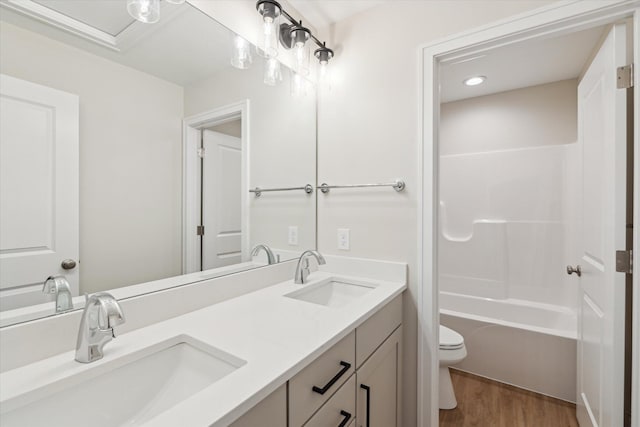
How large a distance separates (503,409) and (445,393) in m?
0.37

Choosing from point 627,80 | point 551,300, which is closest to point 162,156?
point 627,80

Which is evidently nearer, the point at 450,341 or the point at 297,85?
the point at 297,85

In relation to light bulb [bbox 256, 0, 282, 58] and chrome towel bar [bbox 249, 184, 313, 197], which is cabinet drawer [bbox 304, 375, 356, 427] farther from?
light bulb [bbox 256, 0, 282, 58]

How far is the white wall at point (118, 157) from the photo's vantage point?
0.77 meters

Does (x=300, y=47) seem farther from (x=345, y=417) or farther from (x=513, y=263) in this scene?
(x=513, y=263)

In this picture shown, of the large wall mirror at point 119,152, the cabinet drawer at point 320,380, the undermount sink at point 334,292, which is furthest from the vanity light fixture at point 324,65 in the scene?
the cabinet drawer at point 320,380

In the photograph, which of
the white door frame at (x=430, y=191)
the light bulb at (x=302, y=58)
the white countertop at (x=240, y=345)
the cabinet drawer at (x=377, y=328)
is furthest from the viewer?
the light bulb at (x=302, y=58)

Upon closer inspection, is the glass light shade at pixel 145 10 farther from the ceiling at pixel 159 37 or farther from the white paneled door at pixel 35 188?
the white paneled door at pixel 35 188

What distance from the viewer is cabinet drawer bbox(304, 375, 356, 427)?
81cm

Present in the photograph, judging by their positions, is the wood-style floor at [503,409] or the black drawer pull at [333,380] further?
the wood-style floor at [503,409]

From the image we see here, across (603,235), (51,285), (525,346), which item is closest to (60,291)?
(51,285)

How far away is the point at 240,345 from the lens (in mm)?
783

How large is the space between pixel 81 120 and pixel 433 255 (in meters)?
1.40

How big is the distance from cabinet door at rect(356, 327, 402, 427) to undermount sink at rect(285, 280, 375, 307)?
255 mm
